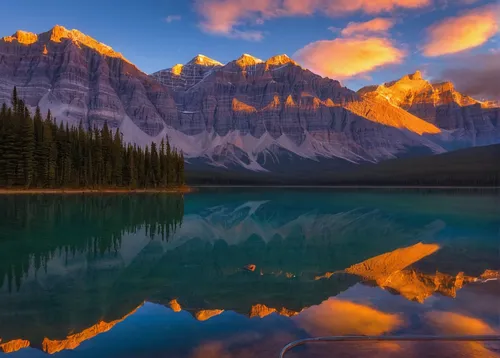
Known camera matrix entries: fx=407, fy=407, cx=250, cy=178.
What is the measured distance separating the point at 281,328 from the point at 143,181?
140256mm

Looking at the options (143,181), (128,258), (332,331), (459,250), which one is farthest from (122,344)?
(143,181)

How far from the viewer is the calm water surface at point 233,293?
1417 centimetres

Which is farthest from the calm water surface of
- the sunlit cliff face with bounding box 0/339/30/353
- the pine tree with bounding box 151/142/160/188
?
the pine tree with bounding box 151/142/160/188

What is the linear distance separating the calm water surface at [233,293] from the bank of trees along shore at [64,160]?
8094 cm

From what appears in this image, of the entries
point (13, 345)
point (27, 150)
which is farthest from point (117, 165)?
point (13, 345)

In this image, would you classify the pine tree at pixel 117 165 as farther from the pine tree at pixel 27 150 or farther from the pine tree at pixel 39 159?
the pine tree at pixel 27 150

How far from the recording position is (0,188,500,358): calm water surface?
14172mm

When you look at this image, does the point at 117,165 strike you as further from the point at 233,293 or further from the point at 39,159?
the point at 233,293

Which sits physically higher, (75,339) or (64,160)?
(64,160)

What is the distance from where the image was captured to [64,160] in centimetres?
12375

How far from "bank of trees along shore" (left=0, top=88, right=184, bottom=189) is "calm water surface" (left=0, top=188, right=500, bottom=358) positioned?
80.9 meters

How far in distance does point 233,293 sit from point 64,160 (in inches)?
4625

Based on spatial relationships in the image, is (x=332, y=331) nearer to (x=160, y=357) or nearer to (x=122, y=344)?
(x=160, y=357)

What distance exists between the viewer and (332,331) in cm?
1520
